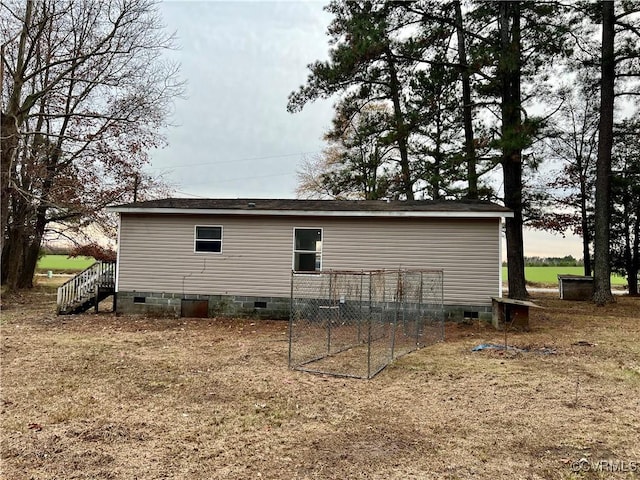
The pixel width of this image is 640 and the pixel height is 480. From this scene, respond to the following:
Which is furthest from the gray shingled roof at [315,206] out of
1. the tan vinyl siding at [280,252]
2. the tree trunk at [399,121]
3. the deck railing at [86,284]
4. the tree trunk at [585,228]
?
the tree trunk at [585,228]

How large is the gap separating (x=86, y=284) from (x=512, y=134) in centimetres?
1231

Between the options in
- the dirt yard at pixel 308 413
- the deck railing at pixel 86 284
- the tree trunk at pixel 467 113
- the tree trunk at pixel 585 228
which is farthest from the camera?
the tree trunk at pixel 585 228

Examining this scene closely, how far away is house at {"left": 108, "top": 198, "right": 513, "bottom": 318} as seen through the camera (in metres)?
10.8

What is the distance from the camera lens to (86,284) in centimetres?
1264

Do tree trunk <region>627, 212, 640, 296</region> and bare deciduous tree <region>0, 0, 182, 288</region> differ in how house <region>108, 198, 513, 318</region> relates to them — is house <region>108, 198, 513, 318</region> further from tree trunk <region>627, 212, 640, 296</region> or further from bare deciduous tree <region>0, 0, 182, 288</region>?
tree trunk <region>627, 212, 640, 296</region>

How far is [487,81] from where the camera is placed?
15.5 metres

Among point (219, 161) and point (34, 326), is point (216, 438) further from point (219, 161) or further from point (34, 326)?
point (219, 161)

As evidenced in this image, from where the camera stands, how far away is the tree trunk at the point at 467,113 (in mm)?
15062

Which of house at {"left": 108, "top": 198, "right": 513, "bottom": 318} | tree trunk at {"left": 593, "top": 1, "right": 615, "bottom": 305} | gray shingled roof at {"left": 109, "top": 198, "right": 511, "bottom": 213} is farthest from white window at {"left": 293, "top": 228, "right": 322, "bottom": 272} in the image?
tree trunk at {"left": 593, "top": 1, "right": 615, "bottom": 305}

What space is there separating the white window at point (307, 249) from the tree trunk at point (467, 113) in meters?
5.98

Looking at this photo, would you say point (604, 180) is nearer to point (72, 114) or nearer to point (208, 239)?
point (208, 239)

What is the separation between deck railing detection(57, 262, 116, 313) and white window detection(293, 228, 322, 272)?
17.1 ft

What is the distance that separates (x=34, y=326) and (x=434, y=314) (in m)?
8.71

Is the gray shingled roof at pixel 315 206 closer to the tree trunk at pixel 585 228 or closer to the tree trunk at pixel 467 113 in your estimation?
the tree trunk at pixel 467 113
